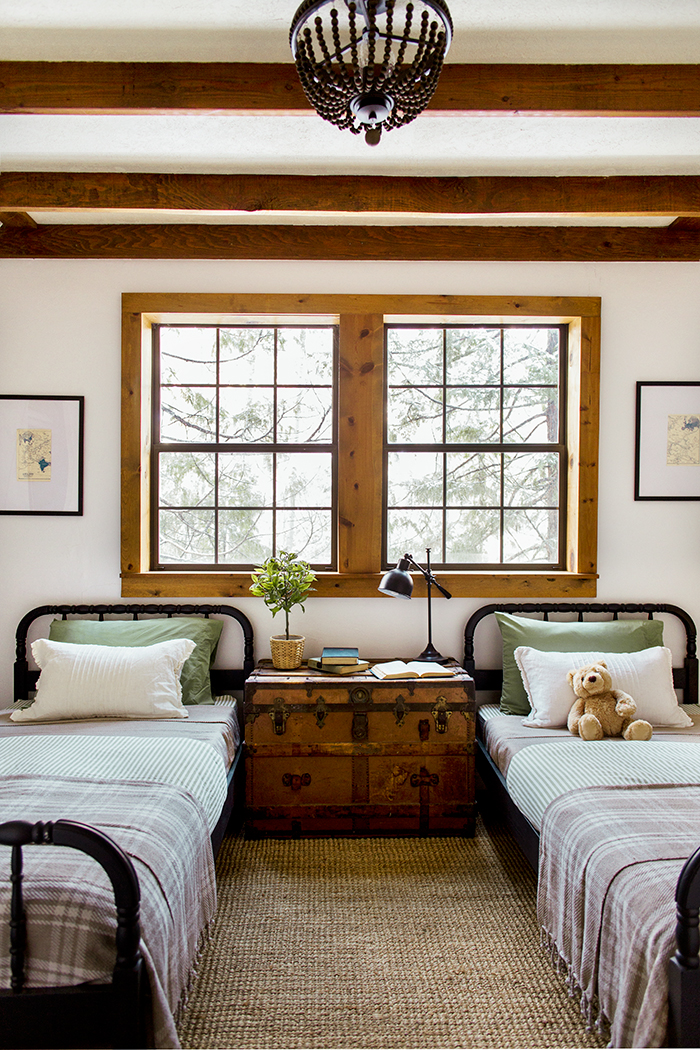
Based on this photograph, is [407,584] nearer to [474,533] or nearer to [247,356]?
[474,533]

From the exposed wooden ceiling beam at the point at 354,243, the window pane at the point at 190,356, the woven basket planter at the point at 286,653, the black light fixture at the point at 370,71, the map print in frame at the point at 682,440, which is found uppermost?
the exposed wooden ceiling beam at the point at 354,243

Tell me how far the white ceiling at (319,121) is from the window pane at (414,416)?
1.09m

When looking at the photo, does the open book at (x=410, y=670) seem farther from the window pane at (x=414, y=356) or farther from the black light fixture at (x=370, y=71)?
the black light fixture at (x=370, y=71)

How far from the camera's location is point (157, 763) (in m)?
2.22

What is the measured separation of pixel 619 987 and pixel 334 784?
1.46m

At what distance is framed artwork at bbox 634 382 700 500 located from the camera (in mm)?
3344

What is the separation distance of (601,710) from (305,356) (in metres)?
2.32

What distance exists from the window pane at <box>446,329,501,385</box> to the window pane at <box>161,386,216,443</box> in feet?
4.42

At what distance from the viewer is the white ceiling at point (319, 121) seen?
193 cm

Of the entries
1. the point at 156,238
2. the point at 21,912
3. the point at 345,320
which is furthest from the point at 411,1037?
the point at 156,238

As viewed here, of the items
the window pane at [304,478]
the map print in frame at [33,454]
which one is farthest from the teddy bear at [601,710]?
the map print in frame at [33,454]

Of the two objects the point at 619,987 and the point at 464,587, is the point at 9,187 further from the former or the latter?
the point at 619,987

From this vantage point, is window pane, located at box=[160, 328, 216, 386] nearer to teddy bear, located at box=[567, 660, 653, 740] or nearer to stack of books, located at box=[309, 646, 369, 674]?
stack of books, located at box=[309, 646, 369, 674]

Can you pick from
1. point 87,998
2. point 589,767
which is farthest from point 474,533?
point 87,998
